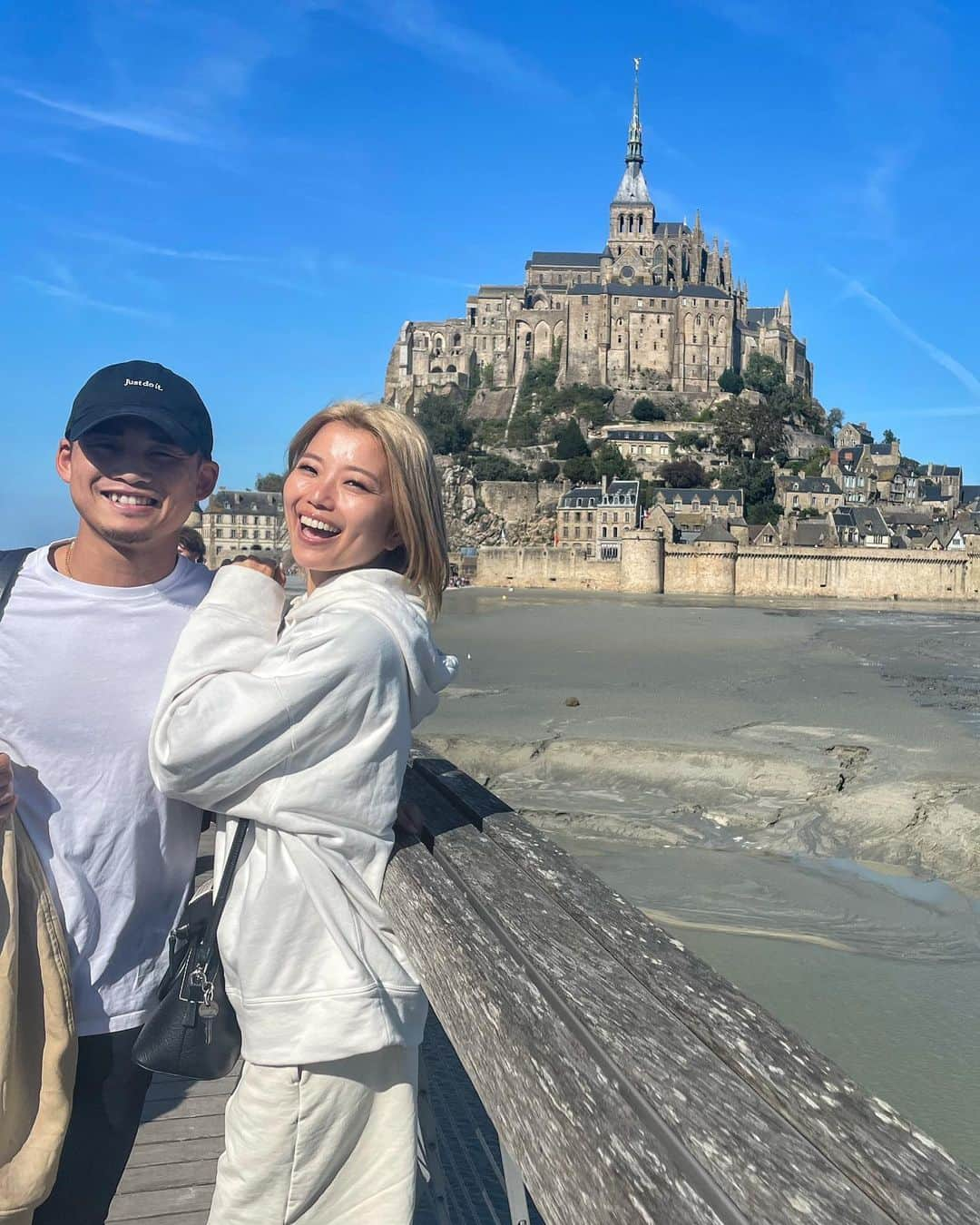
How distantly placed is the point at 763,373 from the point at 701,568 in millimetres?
27030

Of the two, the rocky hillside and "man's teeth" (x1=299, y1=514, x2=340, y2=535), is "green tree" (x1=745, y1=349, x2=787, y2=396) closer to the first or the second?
the rocky hillside

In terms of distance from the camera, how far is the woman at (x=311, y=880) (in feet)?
5.60

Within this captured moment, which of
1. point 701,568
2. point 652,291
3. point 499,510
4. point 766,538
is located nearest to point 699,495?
point 766,538

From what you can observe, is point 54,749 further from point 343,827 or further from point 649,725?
point 649,725

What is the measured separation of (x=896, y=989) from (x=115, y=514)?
17.9ft

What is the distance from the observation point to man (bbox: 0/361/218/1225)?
202 cm

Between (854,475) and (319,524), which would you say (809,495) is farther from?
(319,524)

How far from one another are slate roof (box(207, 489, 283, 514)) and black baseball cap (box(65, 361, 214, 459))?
2711 inches

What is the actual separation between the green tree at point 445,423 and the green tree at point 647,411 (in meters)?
12.5

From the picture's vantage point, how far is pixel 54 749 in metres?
2.03

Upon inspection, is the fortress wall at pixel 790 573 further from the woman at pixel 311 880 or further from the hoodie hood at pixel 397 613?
the woman at pixel 311 880

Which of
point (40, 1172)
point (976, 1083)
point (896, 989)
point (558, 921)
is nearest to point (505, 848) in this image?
point (558, 921)

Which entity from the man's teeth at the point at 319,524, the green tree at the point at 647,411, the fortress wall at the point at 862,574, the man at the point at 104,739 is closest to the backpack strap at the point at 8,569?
the man at the point at 104,739

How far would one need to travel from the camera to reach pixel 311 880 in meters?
1.74
